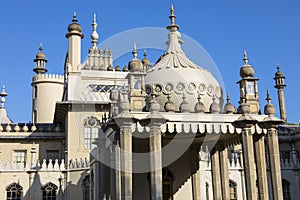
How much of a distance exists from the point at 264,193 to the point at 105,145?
8.50 metres

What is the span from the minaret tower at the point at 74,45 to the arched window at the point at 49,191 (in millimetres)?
11265

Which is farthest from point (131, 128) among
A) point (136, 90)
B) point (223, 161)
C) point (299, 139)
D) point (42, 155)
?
point (299, 139)

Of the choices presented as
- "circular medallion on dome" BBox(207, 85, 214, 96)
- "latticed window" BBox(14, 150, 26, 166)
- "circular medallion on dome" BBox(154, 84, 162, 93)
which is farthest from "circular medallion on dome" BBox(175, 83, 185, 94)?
"latticed window" BBox(14, 150, 26, 166)

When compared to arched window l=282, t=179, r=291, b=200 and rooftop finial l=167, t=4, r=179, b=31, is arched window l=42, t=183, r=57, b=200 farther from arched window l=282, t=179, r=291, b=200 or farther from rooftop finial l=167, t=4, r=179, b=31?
arched window l=282, t=179, r=291, b=200

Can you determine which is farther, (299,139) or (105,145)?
(299,139)

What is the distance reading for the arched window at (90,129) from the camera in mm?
39438

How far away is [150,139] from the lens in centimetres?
1767

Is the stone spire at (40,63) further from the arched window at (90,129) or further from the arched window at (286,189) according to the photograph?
the arched window at (286,189)

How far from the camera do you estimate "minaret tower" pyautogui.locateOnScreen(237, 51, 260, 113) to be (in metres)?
20.3

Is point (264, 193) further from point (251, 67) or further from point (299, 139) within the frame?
point (299, 139)

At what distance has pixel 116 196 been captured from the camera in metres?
18.8

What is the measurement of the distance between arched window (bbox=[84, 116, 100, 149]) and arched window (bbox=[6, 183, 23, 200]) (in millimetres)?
7058

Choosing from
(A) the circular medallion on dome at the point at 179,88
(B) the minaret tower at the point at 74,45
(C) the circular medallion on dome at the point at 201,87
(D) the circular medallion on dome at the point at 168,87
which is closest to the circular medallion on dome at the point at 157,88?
(D) the circular medallion on dome at the point at 168,87

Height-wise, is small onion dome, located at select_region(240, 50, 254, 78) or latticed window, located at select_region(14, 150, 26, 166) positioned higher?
small onion dome, located at select_region(240, 50, 254, 78)
